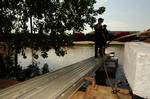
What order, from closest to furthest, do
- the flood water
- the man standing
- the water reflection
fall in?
the man standing → the water reflection → the flood water

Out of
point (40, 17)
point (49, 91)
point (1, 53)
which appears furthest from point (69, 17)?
point (49, 91)

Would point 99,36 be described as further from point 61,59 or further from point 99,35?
point 61,59

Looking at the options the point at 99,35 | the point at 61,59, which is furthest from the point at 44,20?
the point at 61,59

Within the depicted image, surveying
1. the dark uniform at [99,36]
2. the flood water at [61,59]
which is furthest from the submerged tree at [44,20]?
the flood water at [61,59]

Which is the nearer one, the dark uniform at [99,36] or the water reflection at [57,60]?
the dark uniform at [99,36]

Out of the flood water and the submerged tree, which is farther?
the flood water

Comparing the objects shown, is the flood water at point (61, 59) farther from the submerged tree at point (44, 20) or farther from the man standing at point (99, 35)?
the man standing at point (99, 35)

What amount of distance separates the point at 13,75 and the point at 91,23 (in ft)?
15.6

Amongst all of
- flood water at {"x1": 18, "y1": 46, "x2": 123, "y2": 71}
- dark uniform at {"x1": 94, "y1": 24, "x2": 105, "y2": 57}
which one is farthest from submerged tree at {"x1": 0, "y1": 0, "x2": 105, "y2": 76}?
flood water at {"x1": 18, "y1": 46, "x2": 123, "y2": 71}

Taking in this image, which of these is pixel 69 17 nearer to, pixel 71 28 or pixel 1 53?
pixel 71 28

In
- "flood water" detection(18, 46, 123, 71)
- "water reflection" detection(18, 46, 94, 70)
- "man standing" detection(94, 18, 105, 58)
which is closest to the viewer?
"man standing" detection(94, 18, 105, 58)

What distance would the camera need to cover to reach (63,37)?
1188 cm

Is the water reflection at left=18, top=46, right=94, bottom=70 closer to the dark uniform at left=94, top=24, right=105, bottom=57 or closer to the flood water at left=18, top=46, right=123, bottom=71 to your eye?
the flood water at left=18, top=46, right=123, bottom=71

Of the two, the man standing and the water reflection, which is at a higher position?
the man standing
